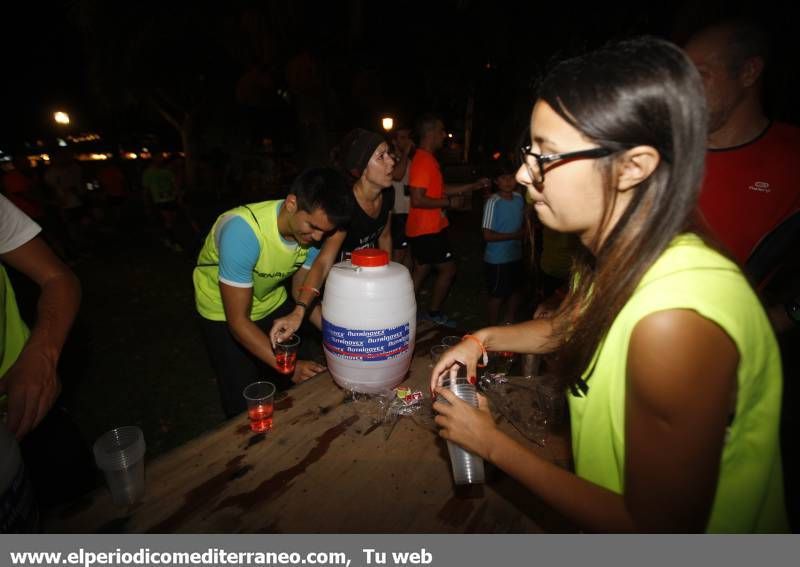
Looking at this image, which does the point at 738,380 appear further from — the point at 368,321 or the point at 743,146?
the point at 743,146

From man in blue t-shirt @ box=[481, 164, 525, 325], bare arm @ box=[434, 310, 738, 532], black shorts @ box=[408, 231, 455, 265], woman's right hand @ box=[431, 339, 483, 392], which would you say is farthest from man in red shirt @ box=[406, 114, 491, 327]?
bare arm @ box=[434, 310, 738, 532]

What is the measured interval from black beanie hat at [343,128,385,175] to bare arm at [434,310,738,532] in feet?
9.80

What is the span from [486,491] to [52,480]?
1.88 meters

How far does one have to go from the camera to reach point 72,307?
66.2 inches

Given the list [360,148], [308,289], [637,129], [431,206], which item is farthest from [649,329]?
[431,206]

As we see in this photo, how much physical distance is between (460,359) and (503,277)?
3.28 m

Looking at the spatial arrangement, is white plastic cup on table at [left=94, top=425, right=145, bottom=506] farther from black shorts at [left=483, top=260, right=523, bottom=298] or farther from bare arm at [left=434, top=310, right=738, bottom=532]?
black shorts at [left=483, top=260, right=523, bottom=298]

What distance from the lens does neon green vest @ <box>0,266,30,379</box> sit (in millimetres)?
1567

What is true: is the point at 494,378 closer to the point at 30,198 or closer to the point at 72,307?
the point at 72,307

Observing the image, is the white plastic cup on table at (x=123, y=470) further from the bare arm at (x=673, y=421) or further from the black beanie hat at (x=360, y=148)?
the black beanie hat at (x=360, y=148)

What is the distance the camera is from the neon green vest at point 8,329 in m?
1.57

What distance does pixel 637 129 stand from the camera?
870 millimetres

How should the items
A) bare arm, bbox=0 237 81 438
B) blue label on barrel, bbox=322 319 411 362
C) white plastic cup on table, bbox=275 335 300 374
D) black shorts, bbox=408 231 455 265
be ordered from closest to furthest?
bare arm, bbox=0 237 81 438 < blue label on barrel, bbox=322 319 411 362 < white plastic cup on table, bbox=275 335 300 374 < black shorts, bbox=408 231 455 265
